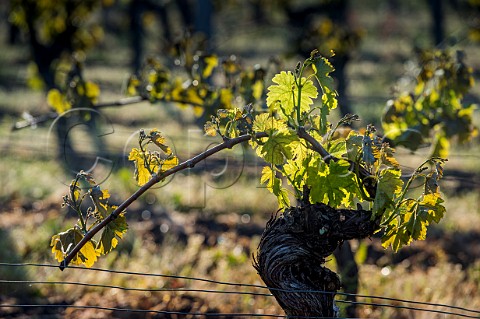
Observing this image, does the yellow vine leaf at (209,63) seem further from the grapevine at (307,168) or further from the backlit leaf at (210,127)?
the backlit leaf at (210,127)

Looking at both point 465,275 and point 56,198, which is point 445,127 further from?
point 56,198

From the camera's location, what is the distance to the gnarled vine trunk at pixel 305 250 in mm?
3088

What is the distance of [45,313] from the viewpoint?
525 cm

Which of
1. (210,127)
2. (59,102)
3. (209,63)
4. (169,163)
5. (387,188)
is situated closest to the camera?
(387,188)

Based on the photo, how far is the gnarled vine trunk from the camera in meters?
3.09

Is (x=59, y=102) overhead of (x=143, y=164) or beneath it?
overhead

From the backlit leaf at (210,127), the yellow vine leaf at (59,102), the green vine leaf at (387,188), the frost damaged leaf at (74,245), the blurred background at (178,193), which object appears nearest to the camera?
the green vine leaf at (387,188)

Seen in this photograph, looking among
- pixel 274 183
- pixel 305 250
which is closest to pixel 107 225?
pixel 274 183

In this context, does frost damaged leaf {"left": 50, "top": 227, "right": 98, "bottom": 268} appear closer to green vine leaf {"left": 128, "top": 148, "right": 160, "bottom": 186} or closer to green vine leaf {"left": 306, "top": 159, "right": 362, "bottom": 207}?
green vine leaf {"left": 128, "top": 148, "right": 160, "bottom": 186}

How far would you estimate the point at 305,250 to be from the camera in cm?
314

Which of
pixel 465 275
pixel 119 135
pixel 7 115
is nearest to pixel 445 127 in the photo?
pixel 465 275

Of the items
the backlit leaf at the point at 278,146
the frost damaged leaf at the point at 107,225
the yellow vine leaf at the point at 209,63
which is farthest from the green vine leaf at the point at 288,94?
the yellow vine leaf at the point at 209,63

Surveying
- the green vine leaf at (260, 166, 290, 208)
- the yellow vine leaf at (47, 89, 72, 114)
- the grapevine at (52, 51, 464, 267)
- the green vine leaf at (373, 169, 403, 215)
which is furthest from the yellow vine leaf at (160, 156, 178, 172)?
the yellow vine leaf at (47, 89, 72, 114)

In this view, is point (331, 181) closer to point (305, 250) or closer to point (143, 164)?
point (305, 250)
